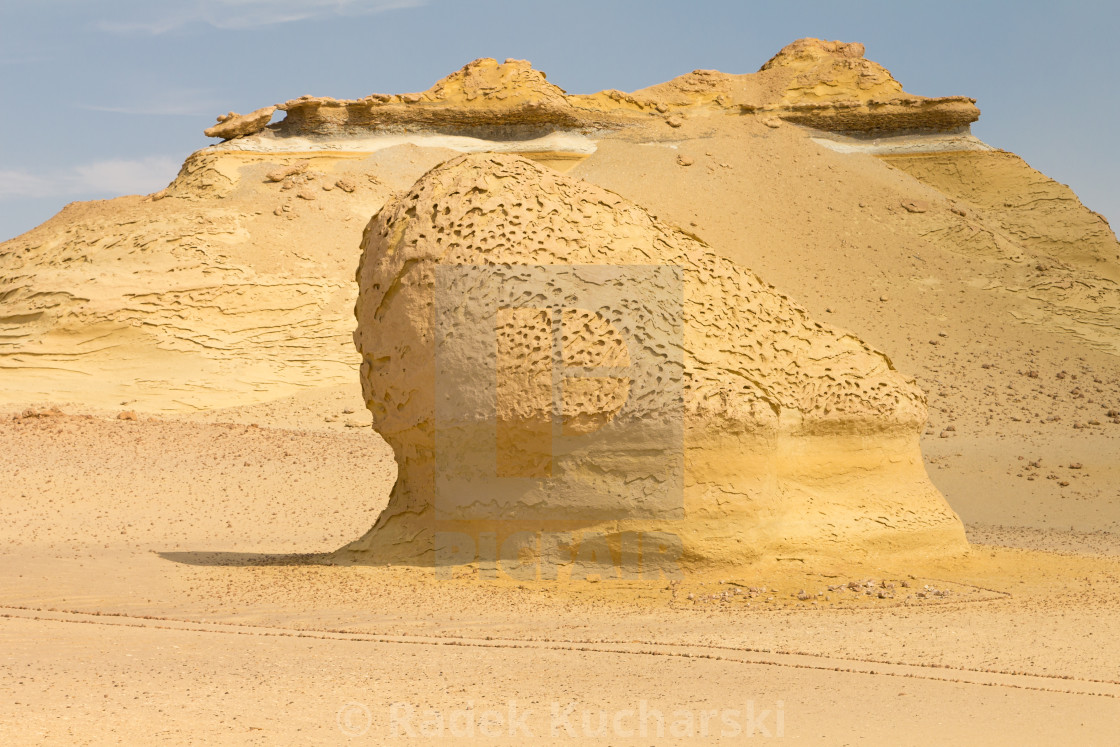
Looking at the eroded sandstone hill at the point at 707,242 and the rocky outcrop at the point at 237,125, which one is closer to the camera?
the eroded sandstone hill at the point at 707,242

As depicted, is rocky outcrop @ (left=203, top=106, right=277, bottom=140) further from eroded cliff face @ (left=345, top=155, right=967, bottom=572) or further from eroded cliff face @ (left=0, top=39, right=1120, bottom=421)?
Answer: eroded cliff face @ (left=345, top=155, right=967, bottom=572)

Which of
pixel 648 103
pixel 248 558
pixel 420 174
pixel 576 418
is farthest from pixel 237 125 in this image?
pixel 576 418

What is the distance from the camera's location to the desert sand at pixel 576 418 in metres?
4.77

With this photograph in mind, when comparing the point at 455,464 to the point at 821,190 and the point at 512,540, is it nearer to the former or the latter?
the point at 512,540

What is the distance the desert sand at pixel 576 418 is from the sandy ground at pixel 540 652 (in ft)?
0.10

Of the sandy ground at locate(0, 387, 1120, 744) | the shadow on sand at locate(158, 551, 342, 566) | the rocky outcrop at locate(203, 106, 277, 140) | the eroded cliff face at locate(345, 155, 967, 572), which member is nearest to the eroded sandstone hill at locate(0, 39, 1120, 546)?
the rocky outcrop at locate(203, 106, 277, 140)

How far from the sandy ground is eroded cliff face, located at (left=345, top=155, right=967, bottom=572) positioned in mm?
372

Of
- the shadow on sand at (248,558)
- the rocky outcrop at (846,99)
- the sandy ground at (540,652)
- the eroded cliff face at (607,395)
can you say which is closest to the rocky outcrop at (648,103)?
the rocky outcrop at (846,99)

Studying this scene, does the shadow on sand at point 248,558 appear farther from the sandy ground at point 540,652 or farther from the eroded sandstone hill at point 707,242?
the eroded sandstone hill at point 707,242

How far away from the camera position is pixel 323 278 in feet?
74.3

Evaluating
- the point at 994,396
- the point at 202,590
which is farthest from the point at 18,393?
the point at 994,396

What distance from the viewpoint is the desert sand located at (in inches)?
188

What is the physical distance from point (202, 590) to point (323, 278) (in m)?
15.7

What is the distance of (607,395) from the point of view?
279 inches
